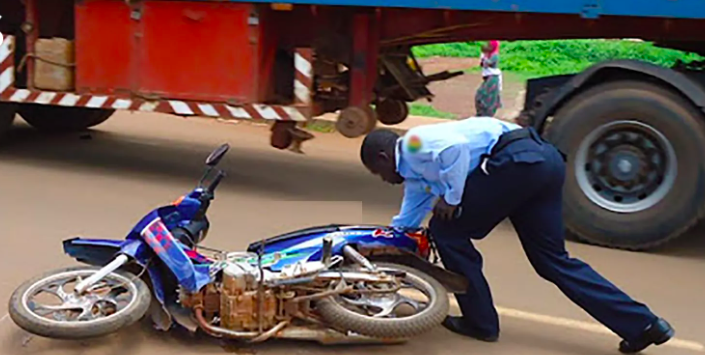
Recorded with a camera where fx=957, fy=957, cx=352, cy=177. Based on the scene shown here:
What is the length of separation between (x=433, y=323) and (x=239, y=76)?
412cm

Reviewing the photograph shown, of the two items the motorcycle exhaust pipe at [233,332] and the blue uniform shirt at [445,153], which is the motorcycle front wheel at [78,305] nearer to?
the motorcycle exhaust pipe at [233,332]

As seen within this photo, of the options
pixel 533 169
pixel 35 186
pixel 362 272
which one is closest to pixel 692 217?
pixel 533 169

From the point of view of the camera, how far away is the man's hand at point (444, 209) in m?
4.41

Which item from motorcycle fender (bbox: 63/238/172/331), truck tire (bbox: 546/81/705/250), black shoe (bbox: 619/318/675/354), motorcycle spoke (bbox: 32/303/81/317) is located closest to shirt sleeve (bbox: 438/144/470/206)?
black shoe (bbox: 619/318/675/354)

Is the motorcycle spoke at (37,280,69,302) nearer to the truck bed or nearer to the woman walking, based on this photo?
the truck bed

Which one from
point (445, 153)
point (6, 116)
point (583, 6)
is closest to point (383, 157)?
point (445, 153)

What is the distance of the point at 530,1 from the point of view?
688 cm

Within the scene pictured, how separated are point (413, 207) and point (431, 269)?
353 mm

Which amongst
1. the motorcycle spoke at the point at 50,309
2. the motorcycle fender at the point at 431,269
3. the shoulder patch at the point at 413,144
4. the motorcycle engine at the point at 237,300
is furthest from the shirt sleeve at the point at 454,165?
the motorcycle spoke at the point at 50,309

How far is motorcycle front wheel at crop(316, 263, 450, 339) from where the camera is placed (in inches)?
170

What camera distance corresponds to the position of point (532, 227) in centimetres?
458

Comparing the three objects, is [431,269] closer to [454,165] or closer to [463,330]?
[463,330]

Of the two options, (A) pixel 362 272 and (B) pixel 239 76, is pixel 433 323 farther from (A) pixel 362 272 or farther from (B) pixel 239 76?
(B) pixel 239 76

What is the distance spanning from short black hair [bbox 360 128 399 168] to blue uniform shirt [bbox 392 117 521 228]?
0.13ft
